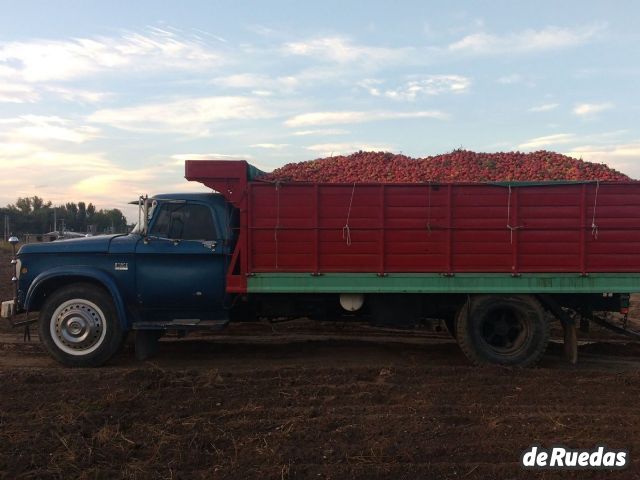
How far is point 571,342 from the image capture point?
261 inches

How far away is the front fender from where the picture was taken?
6293mm

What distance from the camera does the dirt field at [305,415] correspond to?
361 cm

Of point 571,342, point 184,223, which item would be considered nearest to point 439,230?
point 571,342

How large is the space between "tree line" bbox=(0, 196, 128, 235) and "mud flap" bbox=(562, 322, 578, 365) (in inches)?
1977

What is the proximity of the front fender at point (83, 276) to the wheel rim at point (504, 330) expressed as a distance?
14.4 ft

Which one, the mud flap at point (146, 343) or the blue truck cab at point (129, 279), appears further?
the mud flap at point (146, 343)

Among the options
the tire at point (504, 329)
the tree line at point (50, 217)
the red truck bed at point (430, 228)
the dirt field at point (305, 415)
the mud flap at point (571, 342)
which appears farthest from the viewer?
the tree line at point (50, 217)

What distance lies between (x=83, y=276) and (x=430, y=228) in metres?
4.25

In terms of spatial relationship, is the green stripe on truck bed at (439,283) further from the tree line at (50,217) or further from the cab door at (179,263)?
the tree line at (50,217)

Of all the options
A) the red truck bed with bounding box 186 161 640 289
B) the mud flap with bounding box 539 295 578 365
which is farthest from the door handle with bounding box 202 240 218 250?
the mud flap with bounding box 539 295 578 365

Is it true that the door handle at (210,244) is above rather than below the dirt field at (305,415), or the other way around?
above

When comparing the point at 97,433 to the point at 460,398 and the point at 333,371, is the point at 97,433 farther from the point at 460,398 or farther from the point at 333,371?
the point at 460,398

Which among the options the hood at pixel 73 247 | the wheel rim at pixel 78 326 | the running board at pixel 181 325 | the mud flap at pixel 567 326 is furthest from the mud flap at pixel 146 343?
the mud flap at pixel 567 326

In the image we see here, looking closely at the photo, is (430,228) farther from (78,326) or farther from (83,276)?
(78,326)
